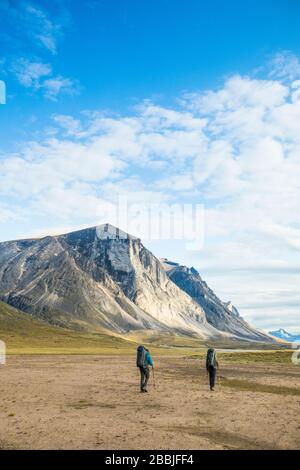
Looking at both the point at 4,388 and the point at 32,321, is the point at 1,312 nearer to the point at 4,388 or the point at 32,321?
the point at 32,321

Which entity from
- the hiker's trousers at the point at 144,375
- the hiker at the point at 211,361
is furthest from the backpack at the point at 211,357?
the hiker's trousers at the point at 144,375

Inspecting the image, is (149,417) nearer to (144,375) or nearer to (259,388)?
(144,375)

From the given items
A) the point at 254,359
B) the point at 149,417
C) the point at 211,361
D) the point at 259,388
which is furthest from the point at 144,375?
the point at 254,359

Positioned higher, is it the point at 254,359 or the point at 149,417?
the point at 149,417

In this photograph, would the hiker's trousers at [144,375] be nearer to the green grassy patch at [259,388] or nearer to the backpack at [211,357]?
the backpack at [211,357]

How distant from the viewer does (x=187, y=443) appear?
13.4 meters

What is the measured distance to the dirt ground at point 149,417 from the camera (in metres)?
13.7

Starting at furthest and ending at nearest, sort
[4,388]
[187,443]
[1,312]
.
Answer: [1,312] → [4,388] → [187,443]

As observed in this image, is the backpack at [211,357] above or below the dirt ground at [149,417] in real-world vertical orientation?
above

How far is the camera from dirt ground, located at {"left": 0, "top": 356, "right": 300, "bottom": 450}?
13.7 meters

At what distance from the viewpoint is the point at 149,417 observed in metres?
18.0
